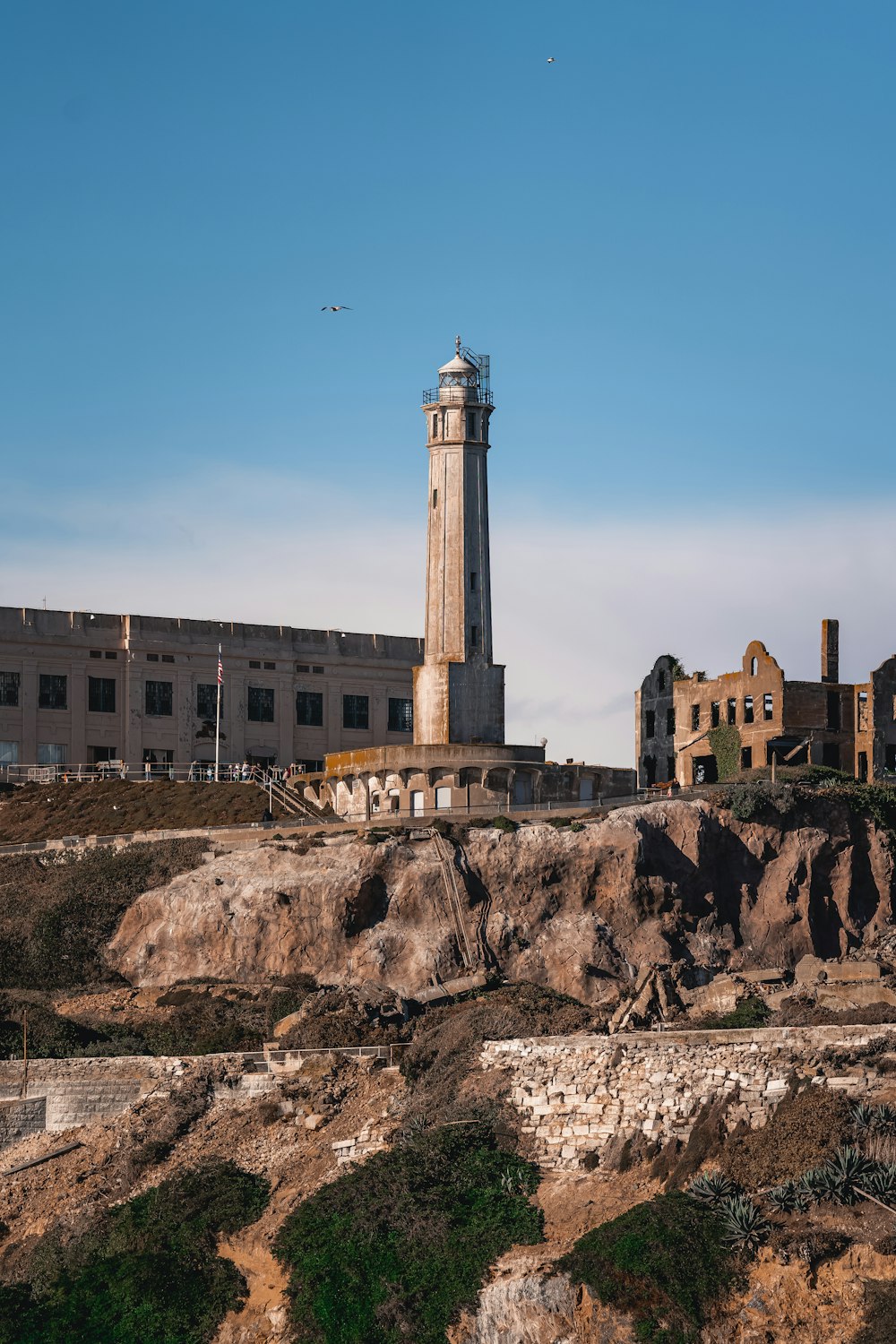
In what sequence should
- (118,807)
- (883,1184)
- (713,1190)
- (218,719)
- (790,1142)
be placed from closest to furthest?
(883,1184) → (713,1190) → (790,1142) → (118,807) → (218,719)

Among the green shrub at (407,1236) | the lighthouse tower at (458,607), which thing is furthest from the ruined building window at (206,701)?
the green shrub at (407,1236)

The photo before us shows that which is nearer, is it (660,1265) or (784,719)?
(660,1265)

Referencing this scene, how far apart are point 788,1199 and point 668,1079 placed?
548 centimetres

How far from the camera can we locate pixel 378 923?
66.4 meters

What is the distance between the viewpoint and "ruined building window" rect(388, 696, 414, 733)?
97.2m

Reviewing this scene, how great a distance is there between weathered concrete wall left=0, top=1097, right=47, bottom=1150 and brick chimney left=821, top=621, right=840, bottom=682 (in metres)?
42.5

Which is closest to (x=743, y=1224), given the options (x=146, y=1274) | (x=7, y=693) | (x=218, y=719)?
(x=146, y=1274)

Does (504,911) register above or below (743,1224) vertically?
above

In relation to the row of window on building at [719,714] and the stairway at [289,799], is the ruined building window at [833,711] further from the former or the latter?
the stairway at [289,799]

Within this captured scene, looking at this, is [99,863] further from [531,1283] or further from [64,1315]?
[531,1283]

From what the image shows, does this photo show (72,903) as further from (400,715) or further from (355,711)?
(400,715)

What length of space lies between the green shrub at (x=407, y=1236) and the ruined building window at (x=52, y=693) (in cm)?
4647

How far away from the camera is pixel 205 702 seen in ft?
311

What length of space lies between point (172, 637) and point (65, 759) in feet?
23.1
